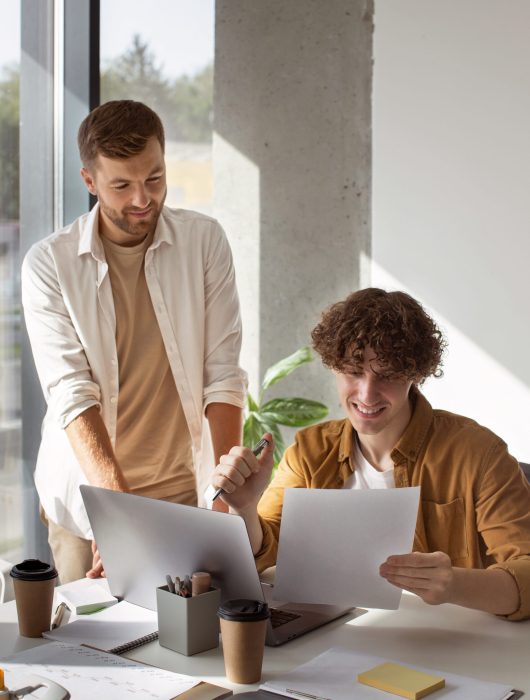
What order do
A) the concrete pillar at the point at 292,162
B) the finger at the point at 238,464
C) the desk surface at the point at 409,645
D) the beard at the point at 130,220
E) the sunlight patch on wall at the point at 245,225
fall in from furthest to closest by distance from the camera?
the sunlight patch on wall at the point at 245,225
the concrete pillar at the point at 292,162
the beard at the point at 130,220
the finger at the point at 238,464
the desk surface at the point at 409,645

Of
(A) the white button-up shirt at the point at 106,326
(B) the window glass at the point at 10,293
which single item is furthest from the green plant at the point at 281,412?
(A) the white button-up shirt at the point at 106,326

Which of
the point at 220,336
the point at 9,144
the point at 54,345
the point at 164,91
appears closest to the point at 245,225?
the point at 164,91

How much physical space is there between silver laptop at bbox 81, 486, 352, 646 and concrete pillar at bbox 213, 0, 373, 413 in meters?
2.28

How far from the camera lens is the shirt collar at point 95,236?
7.61 ft

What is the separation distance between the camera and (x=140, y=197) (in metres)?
2.23

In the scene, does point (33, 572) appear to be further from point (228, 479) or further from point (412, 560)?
point (412, 560)

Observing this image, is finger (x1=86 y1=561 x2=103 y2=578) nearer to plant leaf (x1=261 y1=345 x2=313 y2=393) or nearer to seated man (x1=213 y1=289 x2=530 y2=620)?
seated man (x1=213 y1=289 x2=530 y2=620)

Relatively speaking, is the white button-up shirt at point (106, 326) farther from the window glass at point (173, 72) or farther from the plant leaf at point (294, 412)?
the window glass at point (173, 72)

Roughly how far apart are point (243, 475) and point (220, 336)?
77 cm

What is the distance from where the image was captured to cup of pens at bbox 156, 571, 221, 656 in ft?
4.70

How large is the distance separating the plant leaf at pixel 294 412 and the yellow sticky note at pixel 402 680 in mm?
2148

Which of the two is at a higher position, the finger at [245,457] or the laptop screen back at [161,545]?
the finger at [245,457]

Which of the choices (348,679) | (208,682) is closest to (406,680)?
(348,679)

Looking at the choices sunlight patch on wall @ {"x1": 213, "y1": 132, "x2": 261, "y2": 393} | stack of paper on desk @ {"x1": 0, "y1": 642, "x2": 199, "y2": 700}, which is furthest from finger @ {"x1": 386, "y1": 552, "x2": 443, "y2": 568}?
sunlight patch on wall @ {"x1": 213, "y1": 132, "x2": 261, "y2": 393}
